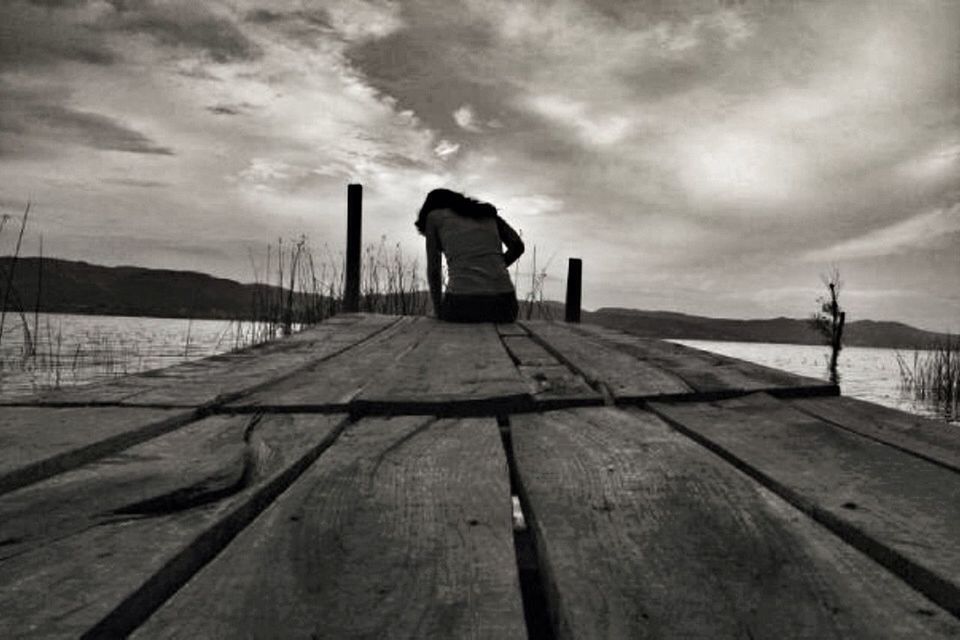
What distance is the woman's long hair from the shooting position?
5.13 m

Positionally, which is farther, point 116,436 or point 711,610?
point 116,436

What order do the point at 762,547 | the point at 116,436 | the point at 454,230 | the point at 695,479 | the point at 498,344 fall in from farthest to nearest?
the point at 454,230
the point at 498,344
the point at 116,436
the point at 695,479
the point at 762,547

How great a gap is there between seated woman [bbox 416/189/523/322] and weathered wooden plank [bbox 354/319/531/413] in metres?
1.92

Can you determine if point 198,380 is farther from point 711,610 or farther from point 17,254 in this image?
point 17,254

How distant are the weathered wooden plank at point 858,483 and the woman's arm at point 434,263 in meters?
3.67

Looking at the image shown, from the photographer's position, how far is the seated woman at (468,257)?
485cm

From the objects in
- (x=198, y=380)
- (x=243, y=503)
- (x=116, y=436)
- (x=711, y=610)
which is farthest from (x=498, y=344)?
(x=711, y=610)

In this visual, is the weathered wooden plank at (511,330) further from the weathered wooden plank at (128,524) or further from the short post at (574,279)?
the short post at (574,279)

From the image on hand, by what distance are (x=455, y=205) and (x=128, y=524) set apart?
14.8 ft

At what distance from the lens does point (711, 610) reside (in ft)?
2.01

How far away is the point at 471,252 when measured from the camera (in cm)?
497

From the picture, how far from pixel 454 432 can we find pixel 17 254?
5303 mm

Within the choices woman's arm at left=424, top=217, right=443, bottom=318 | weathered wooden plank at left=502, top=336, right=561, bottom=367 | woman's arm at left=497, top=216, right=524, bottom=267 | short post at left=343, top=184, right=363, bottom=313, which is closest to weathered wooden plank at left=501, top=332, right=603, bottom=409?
weathered wooden plank at left=502, top=336, right=561, bottom=367

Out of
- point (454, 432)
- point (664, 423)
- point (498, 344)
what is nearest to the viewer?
point (454, 432)
